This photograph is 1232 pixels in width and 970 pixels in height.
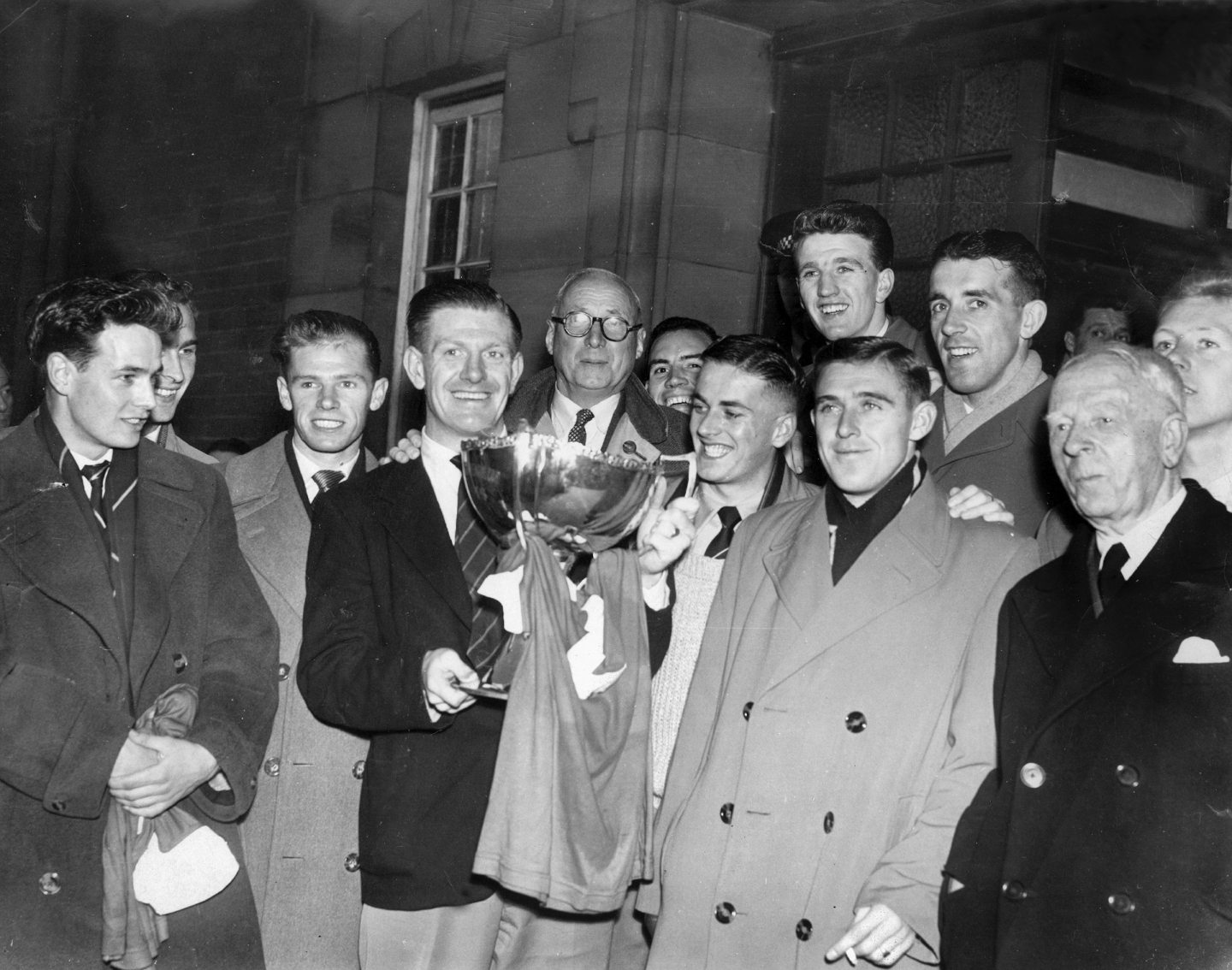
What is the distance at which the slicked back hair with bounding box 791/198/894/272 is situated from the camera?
12.8 ft

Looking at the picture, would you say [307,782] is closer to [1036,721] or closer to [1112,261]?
[1036,721]

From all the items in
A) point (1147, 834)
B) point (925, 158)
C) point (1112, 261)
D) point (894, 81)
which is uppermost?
point (894, 81)

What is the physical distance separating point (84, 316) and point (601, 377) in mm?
1775

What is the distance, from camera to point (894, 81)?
227 inches

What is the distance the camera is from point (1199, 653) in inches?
87.1

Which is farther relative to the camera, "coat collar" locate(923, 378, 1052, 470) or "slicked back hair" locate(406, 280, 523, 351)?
"coat collar" locate(923, 378, 1052, 470)

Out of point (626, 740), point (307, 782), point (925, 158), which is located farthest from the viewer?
point (925, 158)

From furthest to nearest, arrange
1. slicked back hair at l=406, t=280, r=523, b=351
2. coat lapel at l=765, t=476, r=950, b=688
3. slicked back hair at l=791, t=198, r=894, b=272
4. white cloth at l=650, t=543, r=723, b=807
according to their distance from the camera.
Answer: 1. slicked back hair at l=791, t=198, r=894, b=272
2. slicked back hair at l=406, t=280, r=523, b=351
3. white cloth at l=650, t=543, r=723, b=807
4. coat lapel at l=765, t=476, r=950, b=688

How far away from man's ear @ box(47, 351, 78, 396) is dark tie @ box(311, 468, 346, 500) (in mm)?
710

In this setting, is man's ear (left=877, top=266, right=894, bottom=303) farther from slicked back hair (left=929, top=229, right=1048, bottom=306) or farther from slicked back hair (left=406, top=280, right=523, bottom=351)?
slicked back hair (left=406, top=280, right=523, bottom=351)

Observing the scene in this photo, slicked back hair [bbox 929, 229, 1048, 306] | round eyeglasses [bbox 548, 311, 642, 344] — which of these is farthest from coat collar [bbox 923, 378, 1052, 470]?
round eyeglasses [bbox 548, 311, 642, 344]

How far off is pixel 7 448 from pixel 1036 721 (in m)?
2.27

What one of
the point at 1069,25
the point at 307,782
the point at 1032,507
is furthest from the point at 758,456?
the point at 1069,25

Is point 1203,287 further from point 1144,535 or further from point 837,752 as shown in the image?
point 837,752
